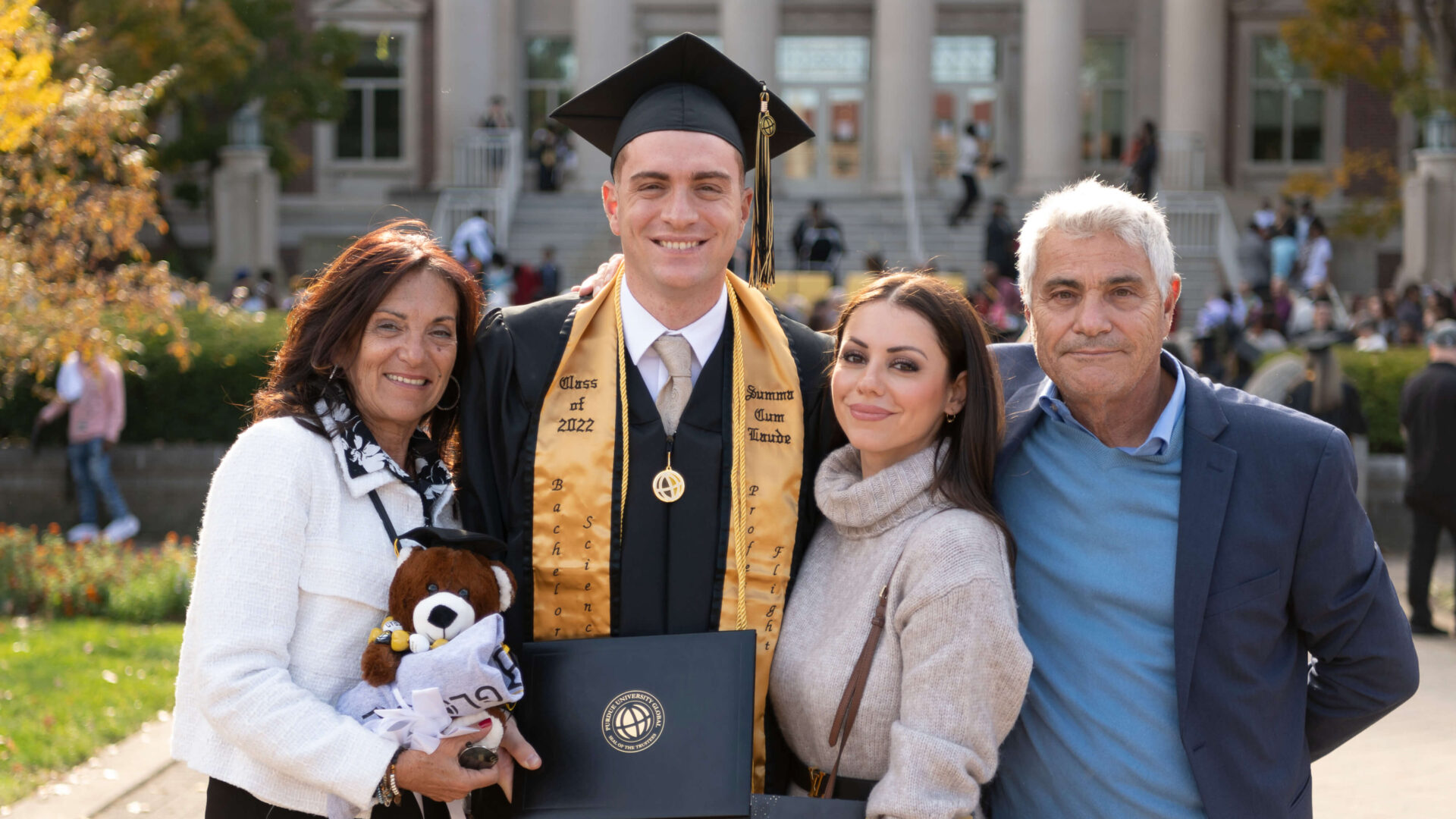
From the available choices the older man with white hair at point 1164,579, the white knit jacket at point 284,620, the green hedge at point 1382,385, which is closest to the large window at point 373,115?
the green hedge at point 1382,385

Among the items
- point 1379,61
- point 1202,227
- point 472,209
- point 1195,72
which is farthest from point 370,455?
point 1195,72

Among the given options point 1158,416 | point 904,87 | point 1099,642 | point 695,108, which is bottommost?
point 1099,642

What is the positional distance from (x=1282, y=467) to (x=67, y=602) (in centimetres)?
840

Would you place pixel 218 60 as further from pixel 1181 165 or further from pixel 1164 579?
pixel 1164 579

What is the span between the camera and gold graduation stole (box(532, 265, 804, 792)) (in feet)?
10.4

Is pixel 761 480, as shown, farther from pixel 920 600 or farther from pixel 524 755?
pixel 524 755

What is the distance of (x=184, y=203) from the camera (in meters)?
24.1

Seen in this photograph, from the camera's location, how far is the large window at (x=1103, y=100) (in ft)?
90.5

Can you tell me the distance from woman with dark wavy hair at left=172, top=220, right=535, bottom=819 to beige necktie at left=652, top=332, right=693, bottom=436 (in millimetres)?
509

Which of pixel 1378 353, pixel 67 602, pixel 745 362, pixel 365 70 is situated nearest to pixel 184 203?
pixel 365 70

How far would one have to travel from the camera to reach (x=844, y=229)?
22.5 m

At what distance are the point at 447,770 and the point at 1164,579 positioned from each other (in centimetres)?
157

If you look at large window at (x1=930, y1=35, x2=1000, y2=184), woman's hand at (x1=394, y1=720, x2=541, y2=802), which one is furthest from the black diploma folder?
large window at (x1=930, y1=35, x2=1000, y2=184)

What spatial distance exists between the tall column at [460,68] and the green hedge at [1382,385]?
15.7 metres
